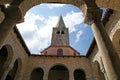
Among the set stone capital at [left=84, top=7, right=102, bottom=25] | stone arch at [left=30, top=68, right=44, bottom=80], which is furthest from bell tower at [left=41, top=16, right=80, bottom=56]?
stone capital at [left=84, top=7, right=102, bottom=25]

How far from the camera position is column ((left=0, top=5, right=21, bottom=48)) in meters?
4.48

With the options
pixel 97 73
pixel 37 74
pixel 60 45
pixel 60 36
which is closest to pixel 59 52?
pixel 60 45

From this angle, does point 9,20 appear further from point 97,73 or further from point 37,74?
point 37,74

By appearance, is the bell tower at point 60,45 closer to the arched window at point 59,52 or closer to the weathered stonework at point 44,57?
the arched window at point 59,52

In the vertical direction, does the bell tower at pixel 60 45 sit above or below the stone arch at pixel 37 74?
above

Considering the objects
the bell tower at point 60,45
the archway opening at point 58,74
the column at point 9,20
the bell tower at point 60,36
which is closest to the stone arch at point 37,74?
the archway opening at point 58,74

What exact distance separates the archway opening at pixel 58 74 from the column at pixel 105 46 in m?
12.7

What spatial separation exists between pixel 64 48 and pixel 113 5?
18750mm

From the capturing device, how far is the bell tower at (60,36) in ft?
98.7

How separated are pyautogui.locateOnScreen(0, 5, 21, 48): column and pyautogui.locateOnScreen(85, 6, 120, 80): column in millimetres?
2534

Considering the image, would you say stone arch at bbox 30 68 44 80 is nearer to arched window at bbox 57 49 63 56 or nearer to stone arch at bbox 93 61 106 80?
arched window at bbox 57 49 63 56

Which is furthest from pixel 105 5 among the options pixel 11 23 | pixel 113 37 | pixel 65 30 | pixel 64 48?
pixel 65 30

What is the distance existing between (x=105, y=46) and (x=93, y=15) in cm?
152

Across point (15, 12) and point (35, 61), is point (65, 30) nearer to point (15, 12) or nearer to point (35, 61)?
point (35, 61)
